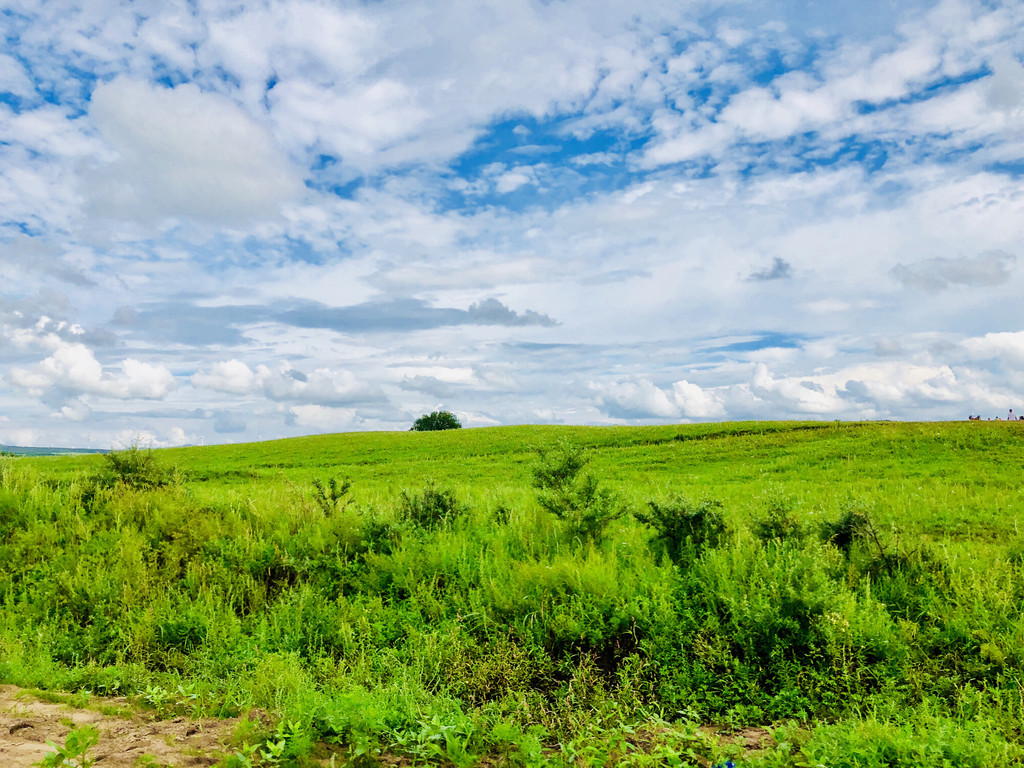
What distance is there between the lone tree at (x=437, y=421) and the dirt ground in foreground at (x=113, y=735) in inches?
3088

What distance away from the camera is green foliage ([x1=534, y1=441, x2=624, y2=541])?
9133 mm

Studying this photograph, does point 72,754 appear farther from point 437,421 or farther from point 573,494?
point 437,421

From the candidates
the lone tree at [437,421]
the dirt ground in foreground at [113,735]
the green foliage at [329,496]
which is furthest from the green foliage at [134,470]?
the lone tree at [437,421]

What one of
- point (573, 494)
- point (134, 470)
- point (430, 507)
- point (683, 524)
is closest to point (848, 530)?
point (683, 524)

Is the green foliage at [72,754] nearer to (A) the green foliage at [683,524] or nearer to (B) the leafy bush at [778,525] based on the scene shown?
(A) the green foliage at [683,524]

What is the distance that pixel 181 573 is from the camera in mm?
9312

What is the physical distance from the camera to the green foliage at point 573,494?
30.0 ft

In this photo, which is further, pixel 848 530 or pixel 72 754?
pixel 848 530

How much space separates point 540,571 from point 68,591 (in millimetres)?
6931

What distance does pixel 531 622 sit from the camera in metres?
7.03

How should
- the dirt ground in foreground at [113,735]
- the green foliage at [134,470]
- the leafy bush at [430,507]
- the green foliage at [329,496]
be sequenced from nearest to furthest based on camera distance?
the dirt ground in foreground at [113,735] < the leafy bush at [430,507] < the green foliage at [329,496] < the green foliage at [134,470]

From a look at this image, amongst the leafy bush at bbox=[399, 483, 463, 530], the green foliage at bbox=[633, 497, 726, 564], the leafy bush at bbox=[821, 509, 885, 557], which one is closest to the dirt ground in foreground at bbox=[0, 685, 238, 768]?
the leafy bush at bbox=[399, 483, 463, 530]

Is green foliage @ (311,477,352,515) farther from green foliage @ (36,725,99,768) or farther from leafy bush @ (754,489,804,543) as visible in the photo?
leafy bush @ (754,489,804,543)

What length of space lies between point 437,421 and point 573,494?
3030 inches
